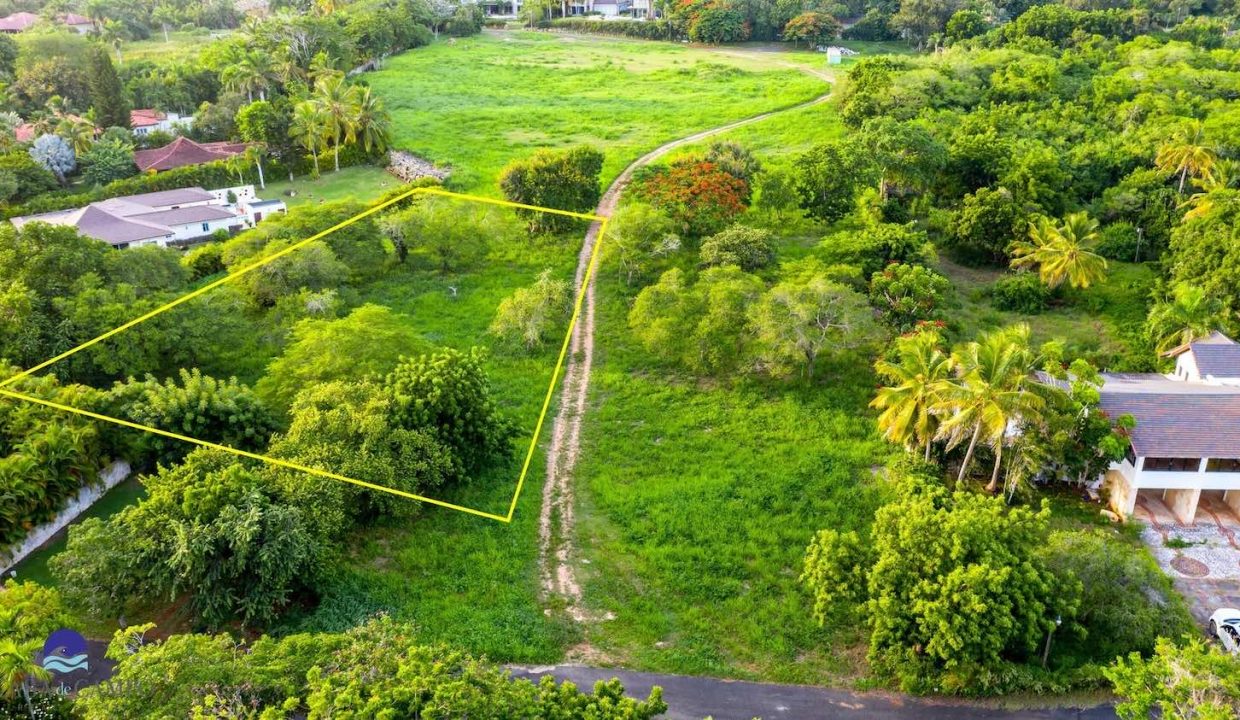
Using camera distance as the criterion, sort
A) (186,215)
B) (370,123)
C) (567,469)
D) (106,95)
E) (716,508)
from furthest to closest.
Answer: (106,95)
(370,123)
(186,215)
(567,469)
(716,508)

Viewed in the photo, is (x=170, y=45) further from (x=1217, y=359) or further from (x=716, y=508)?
(x=1217, y=359)

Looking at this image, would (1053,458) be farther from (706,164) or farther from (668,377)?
(706,164)

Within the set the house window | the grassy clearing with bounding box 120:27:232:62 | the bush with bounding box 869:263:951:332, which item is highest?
the grassy clearing with bounding box 120:27:232:62

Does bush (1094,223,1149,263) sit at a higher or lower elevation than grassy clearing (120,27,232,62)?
lower

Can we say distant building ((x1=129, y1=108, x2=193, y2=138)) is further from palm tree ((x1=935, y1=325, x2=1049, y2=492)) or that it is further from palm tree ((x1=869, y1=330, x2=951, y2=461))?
palm tree ((x1=935, y1=325, x2=1049, y2=492))

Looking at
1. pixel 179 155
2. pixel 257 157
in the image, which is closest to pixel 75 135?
pixel 179 155

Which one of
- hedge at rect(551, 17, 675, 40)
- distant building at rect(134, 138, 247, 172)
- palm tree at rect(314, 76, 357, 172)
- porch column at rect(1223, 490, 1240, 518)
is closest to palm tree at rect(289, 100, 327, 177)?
palm tree at rect(314, 76, 357, 172)
